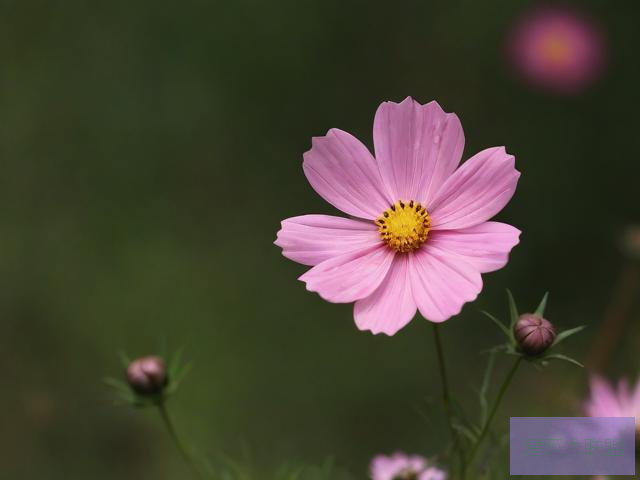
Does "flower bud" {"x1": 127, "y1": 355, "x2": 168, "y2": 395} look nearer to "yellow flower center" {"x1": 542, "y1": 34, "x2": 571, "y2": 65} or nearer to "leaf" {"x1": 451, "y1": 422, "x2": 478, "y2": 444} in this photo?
"leaf" {"x1": 451, "y1": 422, "x2": 478, "y2": 444}

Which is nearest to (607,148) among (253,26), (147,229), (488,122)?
(488,122)

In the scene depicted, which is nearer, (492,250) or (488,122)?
(492,250)

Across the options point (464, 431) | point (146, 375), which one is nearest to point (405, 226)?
point (464, 431)

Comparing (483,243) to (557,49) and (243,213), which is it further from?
(557,49)

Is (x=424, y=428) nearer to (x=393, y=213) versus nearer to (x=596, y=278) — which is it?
(x=596, y=278)

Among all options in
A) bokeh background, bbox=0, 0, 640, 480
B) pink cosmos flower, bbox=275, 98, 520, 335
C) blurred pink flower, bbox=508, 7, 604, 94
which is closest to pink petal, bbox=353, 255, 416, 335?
pink cosmos flower, bbox=275, 98, 520, 335

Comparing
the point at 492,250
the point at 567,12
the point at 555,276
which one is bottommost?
the point at 492,250
